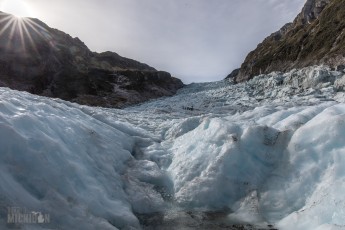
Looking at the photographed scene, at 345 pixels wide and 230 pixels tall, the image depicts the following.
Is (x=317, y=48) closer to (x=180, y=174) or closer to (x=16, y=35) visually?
(x=180, y=174)

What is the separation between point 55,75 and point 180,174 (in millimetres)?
54962

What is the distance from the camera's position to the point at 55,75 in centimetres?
6175

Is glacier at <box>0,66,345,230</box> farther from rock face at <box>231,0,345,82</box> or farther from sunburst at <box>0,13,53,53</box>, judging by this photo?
sunburst at <box>0,13,53,53</box>

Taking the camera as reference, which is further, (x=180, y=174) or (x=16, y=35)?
(x=16, y=35)

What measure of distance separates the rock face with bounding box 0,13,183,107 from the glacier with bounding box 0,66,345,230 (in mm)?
40030

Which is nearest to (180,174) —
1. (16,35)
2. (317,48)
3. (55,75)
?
(317,48)

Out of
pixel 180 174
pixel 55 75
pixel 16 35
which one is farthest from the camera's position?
pixel 55 75

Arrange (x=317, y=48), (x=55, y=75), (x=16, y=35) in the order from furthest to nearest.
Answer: (x=55, y=75) < (x=16, y=35) < (x=317, y=48)

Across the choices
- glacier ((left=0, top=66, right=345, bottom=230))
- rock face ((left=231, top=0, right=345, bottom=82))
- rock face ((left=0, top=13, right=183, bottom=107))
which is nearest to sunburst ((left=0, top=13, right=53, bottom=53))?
rock face ((left=0, top=13, right=183, bottom=107))

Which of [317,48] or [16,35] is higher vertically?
[16,35]

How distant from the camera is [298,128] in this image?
11359mm

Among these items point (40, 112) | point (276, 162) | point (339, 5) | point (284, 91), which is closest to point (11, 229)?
point (40, 112)

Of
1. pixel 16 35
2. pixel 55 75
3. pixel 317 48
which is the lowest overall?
pixel 317 48

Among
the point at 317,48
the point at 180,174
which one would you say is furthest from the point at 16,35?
the point at 180,174
